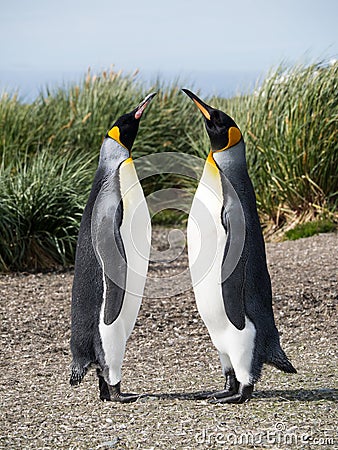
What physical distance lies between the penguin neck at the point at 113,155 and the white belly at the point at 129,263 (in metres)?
0.06

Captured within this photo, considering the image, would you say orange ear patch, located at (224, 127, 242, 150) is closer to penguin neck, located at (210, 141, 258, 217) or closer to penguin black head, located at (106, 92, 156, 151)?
penguin neck, located at (210, 141, 258, 217)

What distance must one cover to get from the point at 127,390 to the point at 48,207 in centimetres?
362

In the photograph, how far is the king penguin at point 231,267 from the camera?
3424 millimetres

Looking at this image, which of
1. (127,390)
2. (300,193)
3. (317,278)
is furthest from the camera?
(300,193)

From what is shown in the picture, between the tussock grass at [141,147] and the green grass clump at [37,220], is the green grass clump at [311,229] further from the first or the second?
the green grass clump at [37,220]

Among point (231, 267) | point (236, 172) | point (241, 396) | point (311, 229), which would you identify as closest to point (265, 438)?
point (241, 396)

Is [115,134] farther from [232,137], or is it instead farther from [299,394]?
[299,394]

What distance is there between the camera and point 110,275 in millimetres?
3479

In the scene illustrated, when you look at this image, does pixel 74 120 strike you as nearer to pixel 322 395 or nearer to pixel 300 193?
pixel 300 193

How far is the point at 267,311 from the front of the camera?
3543mm

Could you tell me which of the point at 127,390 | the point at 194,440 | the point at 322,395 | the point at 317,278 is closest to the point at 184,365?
the point at 127,390

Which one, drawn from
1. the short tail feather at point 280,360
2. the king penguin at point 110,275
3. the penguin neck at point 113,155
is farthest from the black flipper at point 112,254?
the short tail feather at point 280,360

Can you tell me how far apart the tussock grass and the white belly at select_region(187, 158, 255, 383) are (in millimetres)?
3744

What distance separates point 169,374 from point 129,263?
44.0 inches
